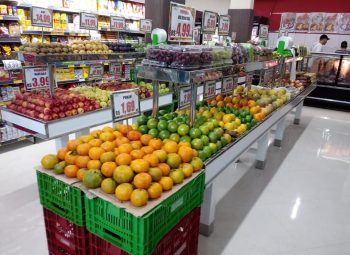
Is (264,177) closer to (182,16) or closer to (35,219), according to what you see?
(182,16)

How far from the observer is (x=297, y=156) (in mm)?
4895

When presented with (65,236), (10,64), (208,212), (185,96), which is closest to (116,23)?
(10,64)

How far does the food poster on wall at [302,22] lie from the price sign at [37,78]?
979 centimetres

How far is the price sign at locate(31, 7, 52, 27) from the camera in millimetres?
4004

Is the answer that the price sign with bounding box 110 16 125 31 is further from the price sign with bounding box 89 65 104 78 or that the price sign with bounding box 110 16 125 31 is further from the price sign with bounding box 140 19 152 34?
the price sign with bounding box 89 65 104 78

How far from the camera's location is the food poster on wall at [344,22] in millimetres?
10086

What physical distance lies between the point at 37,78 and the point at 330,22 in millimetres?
10174

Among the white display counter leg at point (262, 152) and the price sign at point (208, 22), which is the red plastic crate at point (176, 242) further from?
the price sign at point (208, 22)

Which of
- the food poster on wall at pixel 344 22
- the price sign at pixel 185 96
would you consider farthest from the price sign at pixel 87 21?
the food poster on wall at pixel 344 22

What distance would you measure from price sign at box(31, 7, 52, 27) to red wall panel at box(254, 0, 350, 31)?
9.38 m

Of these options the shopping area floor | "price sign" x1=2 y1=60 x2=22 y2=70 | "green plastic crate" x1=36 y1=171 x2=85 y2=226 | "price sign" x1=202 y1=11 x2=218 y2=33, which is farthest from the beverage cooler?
"green plastic crate" x1=36 y1=171 x2=85 y2=226

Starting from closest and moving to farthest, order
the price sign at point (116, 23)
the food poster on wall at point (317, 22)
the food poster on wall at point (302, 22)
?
the price sign at point (116, 23), the food poster on wall at point (317, 22), the food poster on wall at point (302, 22)

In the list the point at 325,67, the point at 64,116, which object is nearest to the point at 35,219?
the point at 64,116

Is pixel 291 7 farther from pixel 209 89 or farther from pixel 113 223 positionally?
pixel 113 223
